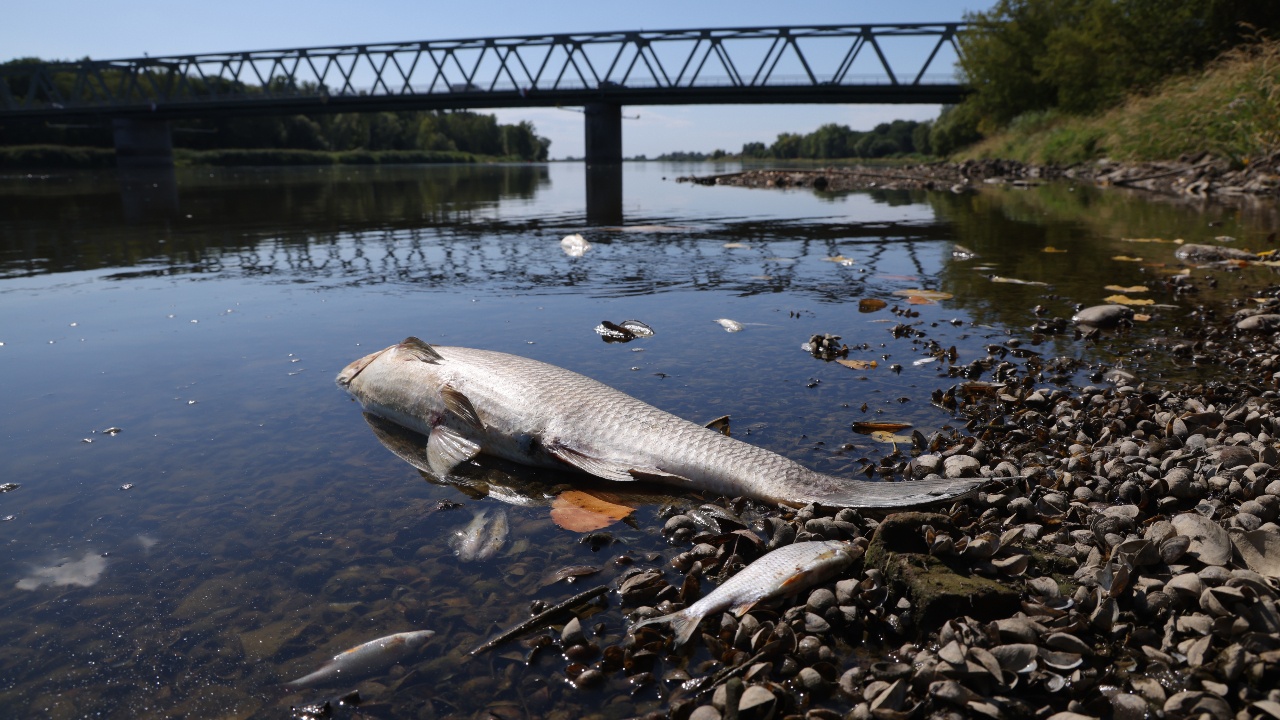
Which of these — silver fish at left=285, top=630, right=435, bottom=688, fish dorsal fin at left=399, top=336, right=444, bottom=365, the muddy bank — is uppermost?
the muddy bank

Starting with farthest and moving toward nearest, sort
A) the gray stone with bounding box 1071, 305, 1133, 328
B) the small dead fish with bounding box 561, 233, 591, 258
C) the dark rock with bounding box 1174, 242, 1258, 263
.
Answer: the small dead fish with bounding box 561, 233, 591, 258
the dark rock with bounding box 1174, 242, 1258, 263
the gray stone with bounding box 1071, 305, 1133, 328

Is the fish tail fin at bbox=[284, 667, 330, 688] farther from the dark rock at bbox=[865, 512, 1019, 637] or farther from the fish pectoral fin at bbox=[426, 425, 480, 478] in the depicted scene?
the dark rock at bbox=[865, 512, 1019, 637]

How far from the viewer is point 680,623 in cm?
271

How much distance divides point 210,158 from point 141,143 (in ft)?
56.7

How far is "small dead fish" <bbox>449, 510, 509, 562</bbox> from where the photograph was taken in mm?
3270

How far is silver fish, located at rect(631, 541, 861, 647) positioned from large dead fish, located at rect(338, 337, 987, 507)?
385mm

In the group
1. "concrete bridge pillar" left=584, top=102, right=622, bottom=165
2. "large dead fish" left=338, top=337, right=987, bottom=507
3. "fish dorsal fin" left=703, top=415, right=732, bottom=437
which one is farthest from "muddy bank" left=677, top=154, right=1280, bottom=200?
"concrete bridge pillar" left=584, top=102, right=622, bottom=165

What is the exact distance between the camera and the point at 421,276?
10273 mm

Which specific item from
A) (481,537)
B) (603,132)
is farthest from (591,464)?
(603,132)

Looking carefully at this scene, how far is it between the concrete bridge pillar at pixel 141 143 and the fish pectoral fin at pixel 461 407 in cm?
7108

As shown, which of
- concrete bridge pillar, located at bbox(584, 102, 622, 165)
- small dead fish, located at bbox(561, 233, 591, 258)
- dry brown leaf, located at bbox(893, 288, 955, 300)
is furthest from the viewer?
concrete bridge pillar, located at bbox(584, 102, 622, 165)

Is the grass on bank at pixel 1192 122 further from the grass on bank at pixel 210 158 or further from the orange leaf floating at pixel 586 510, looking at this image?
the grass on bank at pixel 210 158

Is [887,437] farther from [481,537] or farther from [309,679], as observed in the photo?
[309,679]

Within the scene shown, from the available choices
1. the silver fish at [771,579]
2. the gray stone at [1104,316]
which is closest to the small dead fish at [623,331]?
the gray stone at [1104,316]
